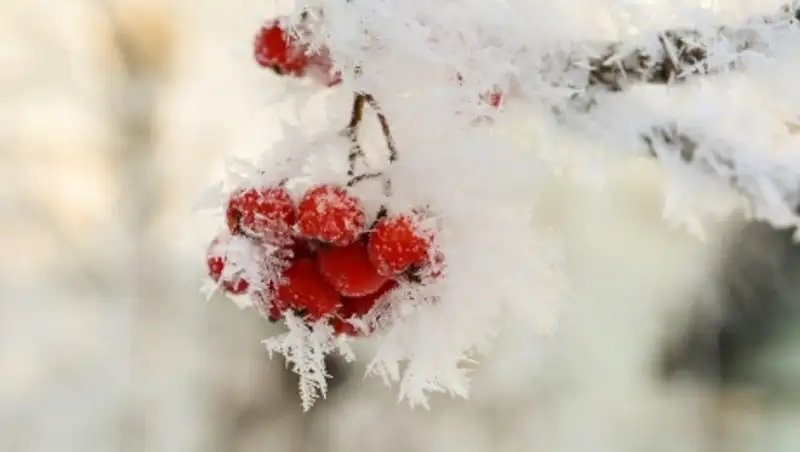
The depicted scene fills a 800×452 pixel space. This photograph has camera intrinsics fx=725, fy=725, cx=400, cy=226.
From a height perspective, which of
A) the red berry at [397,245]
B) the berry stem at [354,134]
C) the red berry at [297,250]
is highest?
the berry stem at [354,134]

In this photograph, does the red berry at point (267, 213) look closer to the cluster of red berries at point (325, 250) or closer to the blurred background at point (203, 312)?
the cluster of red berries at point (325, 250)

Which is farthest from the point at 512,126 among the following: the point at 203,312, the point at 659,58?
the point at 203,312

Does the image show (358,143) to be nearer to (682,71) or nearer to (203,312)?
(682,71)

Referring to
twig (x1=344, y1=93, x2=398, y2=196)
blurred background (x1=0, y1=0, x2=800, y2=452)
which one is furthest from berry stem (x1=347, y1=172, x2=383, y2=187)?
blurred background (x1=0, y1=0, x2=800, y2=452)

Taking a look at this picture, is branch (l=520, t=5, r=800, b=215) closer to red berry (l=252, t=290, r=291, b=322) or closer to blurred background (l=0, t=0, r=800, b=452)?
red berry (l=252, t=290, r=291, b=322)

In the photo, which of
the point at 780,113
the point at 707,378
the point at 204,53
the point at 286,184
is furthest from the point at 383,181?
the point at 707,378

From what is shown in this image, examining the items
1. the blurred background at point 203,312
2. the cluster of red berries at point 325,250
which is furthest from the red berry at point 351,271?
the blurred background at point 203,312
